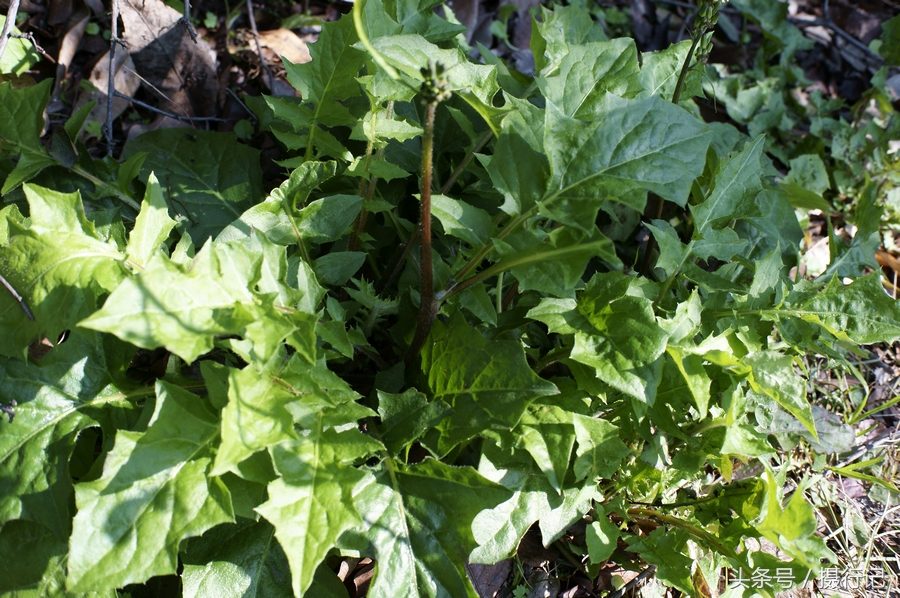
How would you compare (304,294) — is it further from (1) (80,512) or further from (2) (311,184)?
(1) (80,512)

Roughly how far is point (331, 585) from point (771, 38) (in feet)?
13.4

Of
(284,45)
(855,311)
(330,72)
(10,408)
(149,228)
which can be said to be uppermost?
(330,72)

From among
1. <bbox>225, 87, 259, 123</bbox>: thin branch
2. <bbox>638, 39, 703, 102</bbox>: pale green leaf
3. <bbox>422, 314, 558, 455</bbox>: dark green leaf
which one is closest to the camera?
<bbox>422, 314, 558, 455</bbox>: dark green leaf

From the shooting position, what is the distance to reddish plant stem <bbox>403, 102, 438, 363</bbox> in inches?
64.1

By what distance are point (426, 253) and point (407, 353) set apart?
53 cm

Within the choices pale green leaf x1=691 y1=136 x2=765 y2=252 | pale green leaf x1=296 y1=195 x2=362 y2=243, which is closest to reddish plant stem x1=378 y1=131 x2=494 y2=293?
pale green leaf x1=296 y1=195 x2=362 y2=243

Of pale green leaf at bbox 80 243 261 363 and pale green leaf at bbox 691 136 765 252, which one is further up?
pale green leaf at bbox 80 243 261 363

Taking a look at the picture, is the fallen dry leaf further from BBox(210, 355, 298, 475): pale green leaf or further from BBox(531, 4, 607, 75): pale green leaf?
BBox(210, 355, 298, 475): pale green leaf

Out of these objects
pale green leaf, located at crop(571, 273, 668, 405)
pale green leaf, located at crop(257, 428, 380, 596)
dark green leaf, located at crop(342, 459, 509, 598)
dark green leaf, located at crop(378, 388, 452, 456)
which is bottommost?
dark green leaf, located at crop(342, 459, 509, 598)

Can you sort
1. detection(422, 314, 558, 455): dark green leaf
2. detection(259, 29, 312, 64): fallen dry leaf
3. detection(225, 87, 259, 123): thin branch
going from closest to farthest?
detection(422, 314, 558, 455): dark green leaf → detection(225, 87, 259, 123): thin branch → detection(259, 29, 312, 64): fallen dry leaf

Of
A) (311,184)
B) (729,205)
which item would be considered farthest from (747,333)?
(311,184)

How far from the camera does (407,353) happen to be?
2291mm

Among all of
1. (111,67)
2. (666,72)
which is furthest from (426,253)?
(111,67)

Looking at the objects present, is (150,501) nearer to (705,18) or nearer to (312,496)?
(312,496)
